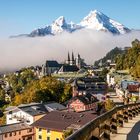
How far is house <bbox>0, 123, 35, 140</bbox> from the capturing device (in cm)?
6706

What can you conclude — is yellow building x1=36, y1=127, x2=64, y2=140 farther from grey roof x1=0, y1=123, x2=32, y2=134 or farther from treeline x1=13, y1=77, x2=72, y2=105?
treeline x1=13, y1=77, x2=72, y2=105

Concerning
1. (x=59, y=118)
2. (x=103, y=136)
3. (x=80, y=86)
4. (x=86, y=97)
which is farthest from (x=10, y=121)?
(x=103, y=136)

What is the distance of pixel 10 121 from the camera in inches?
3472

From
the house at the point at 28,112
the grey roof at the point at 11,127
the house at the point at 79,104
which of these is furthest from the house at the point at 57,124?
the house at the point at 79,104

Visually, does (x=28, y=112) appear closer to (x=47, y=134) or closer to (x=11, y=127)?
(x=11, y=127)

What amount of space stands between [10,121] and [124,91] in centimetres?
3069

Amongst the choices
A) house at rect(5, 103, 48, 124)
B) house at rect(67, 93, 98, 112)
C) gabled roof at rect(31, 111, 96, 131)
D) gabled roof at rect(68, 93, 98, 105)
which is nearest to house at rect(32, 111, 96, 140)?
gabled roof at rect(31, 111, 96, 131)

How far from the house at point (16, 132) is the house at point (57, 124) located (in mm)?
6270

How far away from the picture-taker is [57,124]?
6034cm

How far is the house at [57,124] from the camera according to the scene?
58344mm

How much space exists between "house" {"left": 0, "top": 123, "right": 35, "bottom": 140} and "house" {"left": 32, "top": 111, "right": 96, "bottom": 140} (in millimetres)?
6270

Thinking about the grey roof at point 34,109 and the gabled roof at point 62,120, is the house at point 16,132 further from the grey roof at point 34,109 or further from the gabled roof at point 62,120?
the grey roof at point 34,109

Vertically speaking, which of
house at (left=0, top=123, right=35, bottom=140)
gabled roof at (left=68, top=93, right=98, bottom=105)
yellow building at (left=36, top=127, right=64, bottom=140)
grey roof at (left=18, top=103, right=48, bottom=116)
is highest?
gabled roof at (left=68, top=93, right=98, bottom=105)

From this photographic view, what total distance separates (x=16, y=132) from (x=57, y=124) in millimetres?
12368
